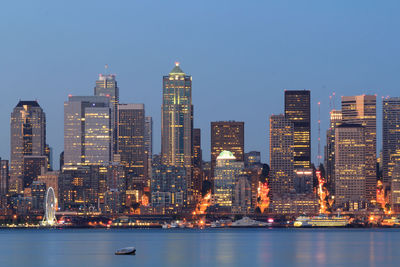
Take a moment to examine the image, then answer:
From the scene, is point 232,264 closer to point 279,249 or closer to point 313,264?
point 313,264

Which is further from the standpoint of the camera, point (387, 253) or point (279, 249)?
point (279, 249)

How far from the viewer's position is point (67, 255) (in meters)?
155

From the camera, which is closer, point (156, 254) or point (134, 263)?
point (134, 263)

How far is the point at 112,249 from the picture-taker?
557 feet

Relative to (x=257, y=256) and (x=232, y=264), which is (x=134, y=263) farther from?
(x=257, y=256)

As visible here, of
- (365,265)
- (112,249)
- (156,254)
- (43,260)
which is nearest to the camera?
(365,265)

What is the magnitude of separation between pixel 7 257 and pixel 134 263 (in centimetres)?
2619

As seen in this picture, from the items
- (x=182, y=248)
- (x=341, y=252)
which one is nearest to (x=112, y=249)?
(x=182, y=248)

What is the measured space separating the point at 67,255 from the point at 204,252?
21.9m

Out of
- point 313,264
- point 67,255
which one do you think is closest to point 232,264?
point 313,264

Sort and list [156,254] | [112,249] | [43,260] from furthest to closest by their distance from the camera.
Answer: [112,249]
[156,254]
[43,260]

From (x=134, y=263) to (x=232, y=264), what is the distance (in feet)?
42.7

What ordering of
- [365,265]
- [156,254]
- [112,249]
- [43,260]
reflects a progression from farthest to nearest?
[112,249], [156,254], [43,260], [365,265]

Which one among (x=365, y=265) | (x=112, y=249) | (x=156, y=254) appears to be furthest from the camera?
(x=112, y=249)
